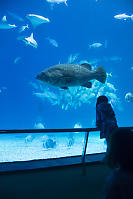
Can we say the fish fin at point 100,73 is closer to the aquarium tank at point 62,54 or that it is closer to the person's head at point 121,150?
the person's head at point 121,150

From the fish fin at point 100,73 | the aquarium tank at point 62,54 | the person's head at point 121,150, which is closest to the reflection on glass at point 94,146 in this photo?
the fish fin at point 100,73

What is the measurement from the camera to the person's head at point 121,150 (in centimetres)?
106

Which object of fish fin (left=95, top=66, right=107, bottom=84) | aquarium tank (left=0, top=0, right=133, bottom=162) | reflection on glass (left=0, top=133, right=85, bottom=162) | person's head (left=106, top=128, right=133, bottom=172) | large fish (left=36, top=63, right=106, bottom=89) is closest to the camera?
person's head (left=106, top=128, right=133, bottom=172)

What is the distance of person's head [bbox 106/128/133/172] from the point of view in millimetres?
1056

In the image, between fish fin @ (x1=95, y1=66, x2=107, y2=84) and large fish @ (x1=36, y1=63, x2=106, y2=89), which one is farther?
fish fin @ (x1=95, y1=66, x2=107, y2=84)

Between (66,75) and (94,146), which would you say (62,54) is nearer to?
(94,146)

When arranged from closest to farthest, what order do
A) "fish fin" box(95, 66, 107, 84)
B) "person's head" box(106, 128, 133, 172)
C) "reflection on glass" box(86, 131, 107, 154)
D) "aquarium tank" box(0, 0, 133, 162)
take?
"person's head" box(106, 128, 133, 172) → "fish fin" box(95, 66, 107, 84) → "reflection on glass" box(86, 131, 107, 154) → "aquarium tank" box(0, 0, 133, 162)

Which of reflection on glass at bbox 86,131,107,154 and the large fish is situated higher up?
the large fish

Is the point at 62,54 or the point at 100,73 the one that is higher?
the point at 62,54

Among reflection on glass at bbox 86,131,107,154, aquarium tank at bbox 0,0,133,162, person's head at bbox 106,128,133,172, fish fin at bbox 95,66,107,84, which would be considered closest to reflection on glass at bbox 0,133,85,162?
reflection on glass at bbox 86,131,107,154

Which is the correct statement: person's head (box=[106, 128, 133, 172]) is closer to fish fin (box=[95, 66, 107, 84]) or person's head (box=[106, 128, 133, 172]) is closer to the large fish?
the large fish

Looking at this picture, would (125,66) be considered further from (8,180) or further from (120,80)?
(8,180)

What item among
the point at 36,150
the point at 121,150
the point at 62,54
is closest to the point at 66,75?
the point at 121,150

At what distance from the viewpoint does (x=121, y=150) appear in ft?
3.56
